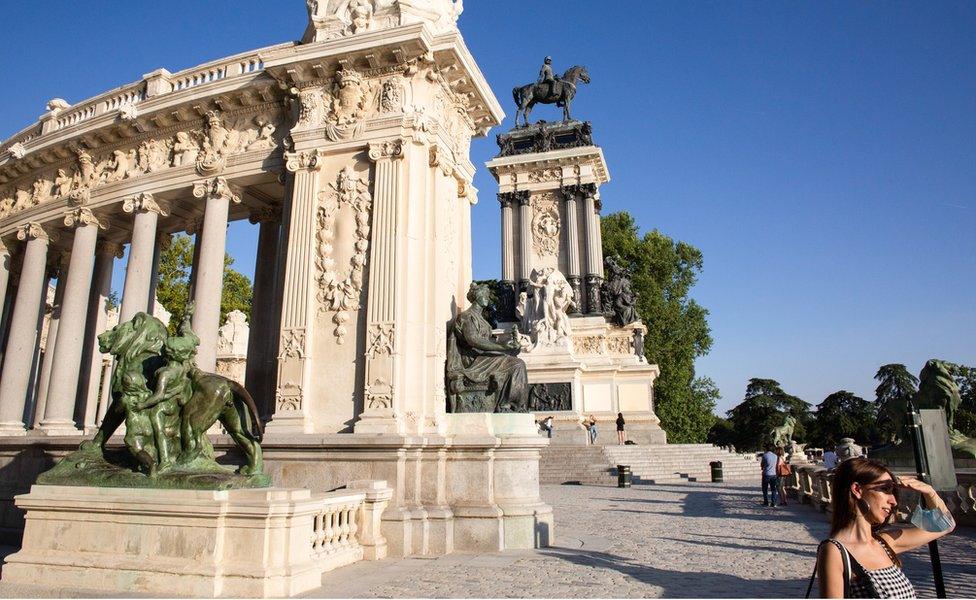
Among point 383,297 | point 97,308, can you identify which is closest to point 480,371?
point 383,297

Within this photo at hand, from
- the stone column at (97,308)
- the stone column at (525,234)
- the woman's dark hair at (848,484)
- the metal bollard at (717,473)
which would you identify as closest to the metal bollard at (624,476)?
the metal bollard at (717,473)

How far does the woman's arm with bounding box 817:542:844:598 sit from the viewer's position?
8.33 ft

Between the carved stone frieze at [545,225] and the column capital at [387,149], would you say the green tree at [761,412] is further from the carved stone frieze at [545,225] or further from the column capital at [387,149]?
the column capital at [387,149]

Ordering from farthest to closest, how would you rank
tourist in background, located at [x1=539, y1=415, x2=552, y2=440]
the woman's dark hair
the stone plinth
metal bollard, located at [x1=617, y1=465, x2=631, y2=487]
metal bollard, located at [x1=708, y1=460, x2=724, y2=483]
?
1. tourist in background, located at [x1=539, y1=415, x2=552, y2=440]
2. metal bollard, located at [x1=708, y1=460, x2=724, y2=483]
3. metal bollard, located at [x1=617, y1=465, x2=631, y2=487]
4. the stone plinth
5. the woman's dark hair

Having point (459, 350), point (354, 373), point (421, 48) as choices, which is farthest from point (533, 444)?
point (421, 48)

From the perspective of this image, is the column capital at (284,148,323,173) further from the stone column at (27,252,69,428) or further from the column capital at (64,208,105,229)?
the stone column at (27,252,69,428)

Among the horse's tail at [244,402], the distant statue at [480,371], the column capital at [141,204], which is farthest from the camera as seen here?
the column capital at [141,204]

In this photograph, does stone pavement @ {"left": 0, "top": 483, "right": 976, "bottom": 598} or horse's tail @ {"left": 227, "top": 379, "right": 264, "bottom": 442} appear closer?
stone pavement @ {"left": 0, "top": 483, "right": 976, "bottom": 598}

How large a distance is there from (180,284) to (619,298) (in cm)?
2653

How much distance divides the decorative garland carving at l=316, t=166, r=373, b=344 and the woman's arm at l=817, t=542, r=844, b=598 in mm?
8827

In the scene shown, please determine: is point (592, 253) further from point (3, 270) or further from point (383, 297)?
point (3, 270)

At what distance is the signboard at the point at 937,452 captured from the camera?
438 cm

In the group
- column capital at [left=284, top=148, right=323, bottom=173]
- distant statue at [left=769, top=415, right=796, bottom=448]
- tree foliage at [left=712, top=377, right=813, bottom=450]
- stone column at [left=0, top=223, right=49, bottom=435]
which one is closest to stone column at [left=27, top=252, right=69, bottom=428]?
stone column at [left=0, top=223, right=49, bottom=435]

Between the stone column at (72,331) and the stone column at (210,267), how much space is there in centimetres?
392
